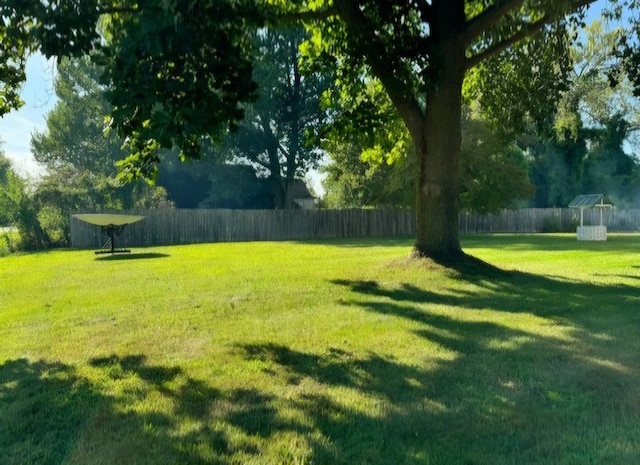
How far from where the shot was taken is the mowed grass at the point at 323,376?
Result: 2.84m

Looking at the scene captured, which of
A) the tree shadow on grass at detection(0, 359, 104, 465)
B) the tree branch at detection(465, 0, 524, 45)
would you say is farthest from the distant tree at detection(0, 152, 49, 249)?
the tree shadow on grass at detection(0, 359, 104, 465)

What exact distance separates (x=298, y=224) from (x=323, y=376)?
83.7 feet

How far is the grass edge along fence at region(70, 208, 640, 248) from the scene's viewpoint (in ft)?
80.4

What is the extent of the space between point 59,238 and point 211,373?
2133cm

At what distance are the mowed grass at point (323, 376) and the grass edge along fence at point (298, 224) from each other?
16562 millimetres

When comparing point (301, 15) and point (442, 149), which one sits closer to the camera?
→ point (301, 15)

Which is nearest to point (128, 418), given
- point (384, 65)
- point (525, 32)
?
point (384, 65)

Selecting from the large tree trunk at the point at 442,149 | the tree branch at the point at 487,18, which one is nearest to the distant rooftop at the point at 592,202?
the large tree trunk at the point at 442,149

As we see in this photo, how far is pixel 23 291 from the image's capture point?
877 centimetres

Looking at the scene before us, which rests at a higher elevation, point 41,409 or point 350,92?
point 350,92

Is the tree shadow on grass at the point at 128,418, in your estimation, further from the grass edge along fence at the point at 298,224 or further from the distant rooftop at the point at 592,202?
the distant rooftop at the point at 592,202

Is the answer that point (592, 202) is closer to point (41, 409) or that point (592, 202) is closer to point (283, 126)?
point (283, 126)

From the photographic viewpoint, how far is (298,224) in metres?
29.5

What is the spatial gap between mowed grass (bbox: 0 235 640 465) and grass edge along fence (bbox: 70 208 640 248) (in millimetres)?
16562
